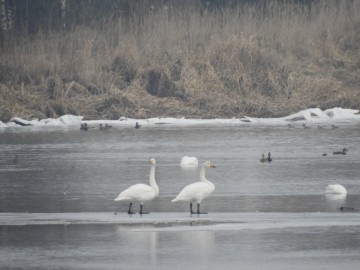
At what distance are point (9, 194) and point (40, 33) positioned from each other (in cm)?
2342

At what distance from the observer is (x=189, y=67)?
39.4 metres

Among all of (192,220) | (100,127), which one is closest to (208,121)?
(100,127)

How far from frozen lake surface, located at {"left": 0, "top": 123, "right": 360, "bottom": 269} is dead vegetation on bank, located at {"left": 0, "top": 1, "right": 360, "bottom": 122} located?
25.6ft

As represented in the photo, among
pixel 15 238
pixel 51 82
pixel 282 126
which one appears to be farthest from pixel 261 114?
pixel 15 238

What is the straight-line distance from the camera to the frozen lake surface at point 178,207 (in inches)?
510

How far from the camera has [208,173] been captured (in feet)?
74.0

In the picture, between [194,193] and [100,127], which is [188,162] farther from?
[100,127]

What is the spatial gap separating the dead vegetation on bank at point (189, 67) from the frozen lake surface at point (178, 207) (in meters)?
7.82

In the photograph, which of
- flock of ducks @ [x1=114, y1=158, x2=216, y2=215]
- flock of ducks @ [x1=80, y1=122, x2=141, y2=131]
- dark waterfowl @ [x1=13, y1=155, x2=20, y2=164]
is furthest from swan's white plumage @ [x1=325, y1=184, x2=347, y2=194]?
flock of ducks @ [x1=80, y1=122, x2=141, y2=131]

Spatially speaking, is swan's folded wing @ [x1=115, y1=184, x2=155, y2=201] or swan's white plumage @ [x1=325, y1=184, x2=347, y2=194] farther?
swan's white plumage @ [x1=325, y1=184, x2=347, y2=194]

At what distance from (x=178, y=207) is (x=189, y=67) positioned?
73.9 ft

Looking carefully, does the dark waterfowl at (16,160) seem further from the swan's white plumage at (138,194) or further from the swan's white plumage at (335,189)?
the swan's white plumage at (138,194)

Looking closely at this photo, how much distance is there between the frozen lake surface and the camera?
42.5 ft

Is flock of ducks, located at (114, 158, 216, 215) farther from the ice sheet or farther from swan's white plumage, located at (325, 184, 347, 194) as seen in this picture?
swan's white plumage, located at (325, 184, 347, 194)
